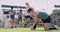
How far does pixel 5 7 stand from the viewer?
951cm

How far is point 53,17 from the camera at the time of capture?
9.60 metres

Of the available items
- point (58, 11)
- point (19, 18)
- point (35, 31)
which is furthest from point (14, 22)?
point (58, 11)

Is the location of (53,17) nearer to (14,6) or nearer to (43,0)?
(43,0)

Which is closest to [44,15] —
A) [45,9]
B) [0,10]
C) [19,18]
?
[45,9]

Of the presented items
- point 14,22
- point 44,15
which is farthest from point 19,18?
point 44,15

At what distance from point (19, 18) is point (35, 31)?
0.74 metres

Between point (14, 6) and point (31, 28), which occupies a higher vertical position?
point (14, 6)

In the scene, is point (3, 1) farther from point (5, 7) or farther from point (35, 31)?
point (35, 31)

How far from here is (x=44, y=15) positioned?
9.39m

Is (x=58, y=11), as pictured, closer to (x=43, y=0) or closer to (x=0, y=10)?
(x=43, y=0)

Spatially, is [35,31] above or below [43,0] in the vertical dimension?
below

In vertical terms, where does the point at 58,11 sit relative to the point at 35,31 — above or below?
above

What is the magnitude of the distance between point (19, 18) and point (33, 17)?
1.48 ft

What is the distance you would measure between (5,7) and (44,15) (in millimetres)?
1251
